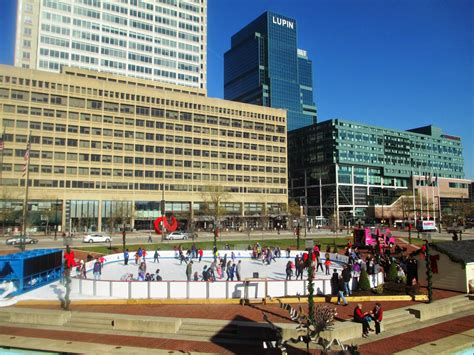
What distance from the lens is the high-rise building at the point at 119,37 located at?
89250 mm

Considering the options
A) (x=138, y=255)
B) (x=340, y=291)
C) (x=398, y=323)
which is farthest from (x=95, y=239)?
(x=398, y=323)

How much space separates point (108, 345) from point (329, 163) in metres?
114

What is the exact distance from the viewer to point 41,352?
14312 mm

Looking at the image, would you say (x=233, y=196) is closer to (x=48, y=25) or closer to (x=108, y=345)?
(x=48, y=25)

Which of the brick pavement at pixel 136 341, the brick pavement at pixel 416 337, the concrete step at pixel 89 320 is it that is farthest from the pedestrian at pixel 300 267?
the concrete step at pixel 89 320

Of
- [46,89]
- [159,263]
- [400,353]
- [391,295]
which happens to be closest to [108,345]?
[400,353]

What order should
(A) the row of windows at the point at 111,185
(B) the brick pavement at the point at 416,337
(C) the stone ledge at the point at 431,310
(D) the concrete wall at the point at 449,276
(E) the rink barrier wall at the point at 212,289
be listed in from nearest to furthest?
(B) the brick pavement at the point at 416,337 → (C) the stone ledge at the point at 431,310 → (E) the rink barrier wall at the point at 212,289 → (D) the concrete wall at the point at 449,276 → (A) the row of windows at the point at 111,185

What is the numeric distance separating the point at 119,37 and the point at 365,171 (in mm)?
87699

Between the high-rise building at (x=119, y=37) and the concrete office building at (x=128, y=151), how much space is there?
634cm

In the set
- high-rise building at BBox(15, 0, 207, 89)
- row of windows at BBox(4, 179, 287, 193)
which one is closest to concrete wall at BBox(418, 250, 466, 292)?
row of windows at BBox(4, 179, 287, 193)

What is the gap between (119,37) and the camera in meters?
97.9

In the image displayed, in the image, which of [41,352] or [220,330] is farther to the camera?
[220,330]

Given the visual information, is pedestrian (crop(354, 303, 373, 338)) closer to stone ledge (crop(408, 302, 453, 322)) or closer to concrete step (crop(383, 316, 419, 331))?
concrete step (crop(383, 316, 419, 331))

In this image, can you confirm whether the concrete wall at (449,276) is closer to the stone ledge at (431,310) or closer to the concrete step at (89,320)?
the stone ledge at (431,310)
